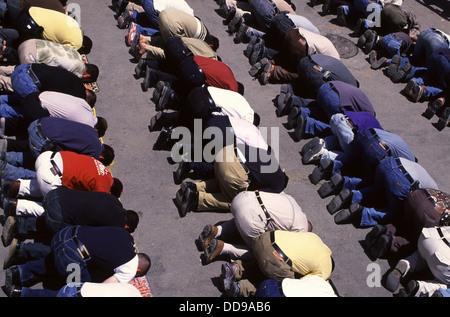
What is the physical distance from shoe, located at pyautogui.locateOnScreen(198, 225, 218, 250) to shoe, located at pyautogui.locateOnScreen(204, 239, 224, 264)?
5.4 inches

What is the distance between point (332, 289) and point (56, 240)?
306 cm

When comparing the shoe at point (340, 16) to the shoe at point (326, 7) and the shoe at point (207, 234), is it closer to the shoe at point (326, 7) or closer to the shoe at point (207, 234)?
the shoe at point (326, 7)

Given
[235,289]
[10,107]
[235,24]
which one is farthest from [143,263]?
[235,24]

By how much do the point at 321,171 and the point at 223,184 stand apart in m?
1.81

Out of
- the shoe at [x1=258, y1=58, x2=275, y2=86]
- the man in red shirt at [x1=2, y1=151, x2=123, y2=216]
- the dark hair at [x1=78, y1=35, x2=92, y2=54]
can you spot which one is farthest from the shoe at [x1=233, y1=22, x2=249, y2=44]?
the man in red shirt at [x1=2, y1=151, x2=123, y2=216]

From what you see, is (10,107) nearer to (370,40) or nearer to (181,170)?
(181,170)

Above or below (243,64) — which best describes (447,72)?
above

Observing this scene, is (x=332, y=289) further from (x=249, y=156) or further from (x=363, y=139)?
(x=363, y=139)

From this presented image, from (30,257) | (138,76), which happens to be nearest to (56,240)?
(30,257)

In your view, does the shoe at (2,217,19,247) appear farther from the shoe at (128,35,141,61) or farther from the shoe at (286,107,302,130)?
the shoe at (286,107,302,130)

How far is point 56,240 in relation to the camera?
19.7 ft

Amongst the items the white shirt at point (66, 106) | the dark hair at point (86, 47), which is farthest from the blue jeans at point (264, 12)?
the white shirt at point (66, 106)

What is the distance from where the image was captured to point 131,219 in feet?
23.0

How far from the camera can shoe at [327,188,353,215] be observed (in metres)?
7.85
